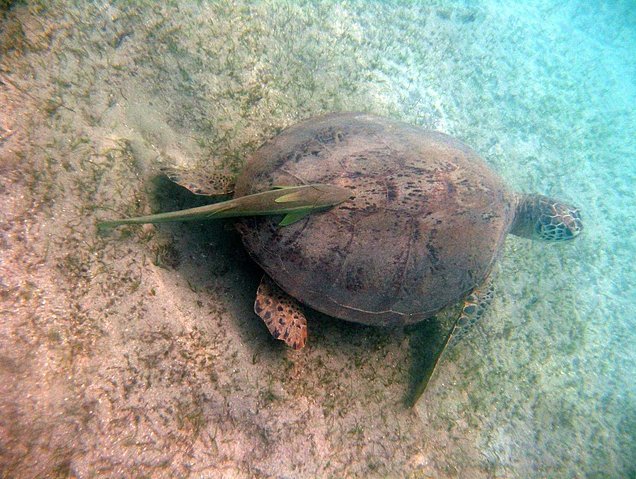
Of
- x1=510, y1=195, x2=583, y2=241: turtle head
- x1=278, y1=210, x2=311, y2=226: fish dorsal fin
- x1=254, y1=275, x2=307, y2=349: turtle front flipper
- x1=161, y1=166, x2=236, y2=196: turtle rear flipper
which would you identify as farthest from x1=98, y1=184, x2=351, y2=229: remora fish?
x1=510, y1=195, x2=583, y2=241: turtle head

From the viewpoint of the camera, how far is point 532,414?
3.88 metres

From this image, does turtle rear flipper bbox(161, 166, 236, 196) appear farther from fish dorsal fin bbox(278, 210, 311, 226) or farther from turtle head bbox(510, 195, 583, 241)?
turtle head bbox(510, 195, 583, 241)

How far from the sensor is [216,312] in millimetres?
2863

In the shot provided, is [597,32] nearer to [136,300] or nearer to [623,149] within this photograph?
[623,149]

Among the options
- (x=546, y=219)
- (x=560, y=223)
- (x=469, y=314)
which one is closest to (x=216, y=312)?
(x=469, y=314)

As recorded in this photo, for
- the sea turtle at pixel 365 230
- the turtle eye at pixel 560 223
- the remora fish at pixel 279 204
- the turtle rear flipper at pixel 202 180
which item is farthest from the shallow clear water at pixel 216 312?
the turtle eye at pixel 560 223

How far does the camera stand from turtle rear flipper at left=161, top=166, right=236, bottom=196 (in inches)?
111

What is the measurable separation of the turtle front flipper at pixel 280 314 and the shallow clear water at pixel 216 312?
0.30 meters

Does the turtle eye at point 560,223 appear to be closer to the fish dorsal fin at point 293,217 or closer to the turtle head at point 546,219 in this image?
the turtle head at point 546,219

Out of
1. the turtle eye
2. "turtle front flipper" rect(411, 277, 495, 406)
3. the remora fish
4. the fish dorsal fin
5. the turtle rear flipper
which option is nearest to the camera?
the remora fish

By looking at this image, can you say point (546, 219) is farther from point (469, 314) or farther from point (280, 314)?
point (280, 314)

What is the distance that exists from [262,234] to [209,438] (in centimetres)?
174

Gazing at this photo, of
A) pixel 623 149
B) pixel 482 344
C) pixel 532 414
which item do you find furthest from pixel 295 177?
pixel 623 149

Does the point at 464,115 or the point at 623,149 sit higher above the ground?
→ the point at 464,115
